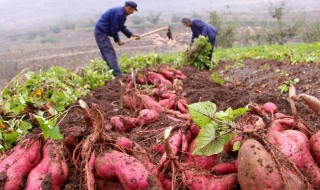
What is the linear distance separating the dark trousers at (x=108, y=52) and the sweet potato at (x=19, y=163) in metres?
5.65

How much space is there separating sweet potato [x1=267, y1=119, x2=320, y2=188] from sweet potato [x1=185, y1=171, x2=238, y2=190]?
0.29 m

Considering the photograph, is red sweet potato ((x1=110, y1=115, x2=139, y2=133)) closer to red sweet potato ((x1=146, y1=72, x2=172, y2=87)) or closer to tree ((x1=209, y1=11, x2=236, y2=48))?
red sweet potato ((x1=146, y1=72, x2=172, y2=87))

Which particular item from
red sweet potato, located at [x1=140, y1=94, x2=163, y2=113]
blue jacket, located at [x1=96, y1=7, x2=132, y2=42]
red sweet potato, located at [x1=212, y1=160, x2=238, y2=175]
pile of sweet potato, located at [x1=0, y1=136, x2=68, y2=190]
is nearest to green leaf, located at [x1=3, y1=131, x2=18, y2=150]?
pile of sweet potato, located at [x1=0, y1=136, x2=68, y2=190]

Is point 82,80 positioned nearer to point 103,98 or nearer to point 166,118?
point 103,98

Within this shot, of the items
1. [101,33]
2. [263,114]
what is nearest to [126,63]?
[101,33]

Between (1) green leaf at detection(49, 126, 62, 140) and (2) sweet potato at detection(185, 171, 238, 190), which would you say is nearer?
(2) sweet potato at detection(185, 171, 238, 190)

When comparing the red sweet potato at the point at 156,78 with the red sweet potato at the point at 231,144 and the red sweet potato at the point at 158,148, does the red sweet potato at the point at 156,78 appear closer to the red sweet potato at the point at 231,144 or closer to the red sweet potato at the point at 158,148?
the red sweet potato at the point at 158,148

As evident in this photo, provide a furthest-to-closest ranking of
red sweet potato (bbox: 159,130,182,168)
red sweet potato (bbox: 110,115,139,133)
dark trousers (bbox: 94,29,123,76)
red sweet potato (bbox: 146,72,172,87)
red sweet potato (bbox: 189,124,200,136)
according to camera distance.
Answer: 1. dark trousers (bbox: 94,29,123,76)
2. red sweet potato (bbox: 146,72,172,87)
3. red sweet potato (bbox: 110,115,139,133)
4. red sweet potato (bbox: 189,124,200,136)
5. red sweet potato (bbox: 159,130,182,168)

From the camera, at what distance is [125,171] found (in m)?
1.62

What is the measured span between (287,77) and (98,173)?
4681 mm

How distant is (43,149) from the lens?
74.3 inches

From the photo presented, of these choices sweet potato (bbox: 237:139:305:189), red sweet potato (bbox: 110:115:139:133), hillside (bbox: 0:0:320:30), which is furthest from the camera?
hillside (bbox: 0:0:320:30)

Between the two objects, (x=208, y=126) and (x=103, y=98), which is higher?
(x=208, y=126)

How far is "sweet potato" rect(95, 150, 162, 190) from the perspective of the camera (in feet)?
5.17
